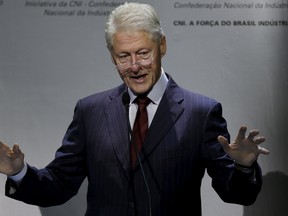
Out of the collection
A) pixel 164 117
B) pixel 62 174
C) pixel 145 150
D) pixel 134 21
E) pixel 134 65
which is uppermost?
pixel 134 21

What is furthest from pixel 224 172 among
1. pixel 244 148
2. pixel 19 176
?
pixel 19 176

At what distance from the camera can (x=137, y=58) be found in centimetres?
175

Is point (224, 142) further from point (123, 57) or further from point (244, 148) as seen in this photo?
point (123, 57)

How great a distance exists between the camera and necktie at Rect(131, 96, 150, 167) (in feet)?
5.92

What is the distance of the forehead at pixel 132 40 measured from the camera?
1.73 meters

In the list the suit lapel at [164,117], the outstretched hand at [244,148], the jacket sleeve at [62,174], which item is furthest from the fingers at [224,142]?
the jacket sleeve at [62,174]

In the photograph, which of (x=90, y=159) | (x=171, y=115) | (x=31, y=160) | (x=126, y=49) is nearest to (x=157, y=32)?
(x=126, y=49)

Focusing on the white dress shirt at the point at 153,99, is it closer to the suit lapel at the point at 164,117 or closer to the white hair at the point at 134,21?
the suit lapel at the point at 164,117

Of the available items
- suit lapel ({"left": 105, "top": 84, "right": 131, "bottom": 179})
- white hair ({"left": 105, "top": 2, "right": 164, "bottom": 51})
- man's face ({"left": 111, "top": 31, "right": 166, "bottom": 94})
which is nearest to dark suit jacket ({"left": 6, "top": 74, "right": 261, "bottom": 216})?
suit lapel ({"left": 105, "top": 84, "right": 131, "bottom": 179})

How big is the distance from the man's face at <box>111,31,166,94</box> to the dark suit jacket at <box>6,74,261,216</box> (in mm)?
120

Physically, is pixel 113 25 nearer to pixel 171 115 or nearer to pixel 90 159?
pixel 171 115

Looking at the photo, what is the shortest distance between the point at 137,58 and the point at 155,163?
1.20 ft

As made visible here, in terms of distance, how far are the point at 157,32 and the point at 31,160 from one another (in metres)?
1.20

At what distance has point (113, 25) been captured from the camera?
176 cm
